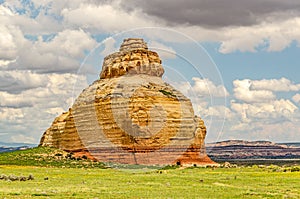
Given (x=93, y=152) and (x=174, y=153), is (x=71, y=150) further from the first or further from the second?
(x=174, y=153)

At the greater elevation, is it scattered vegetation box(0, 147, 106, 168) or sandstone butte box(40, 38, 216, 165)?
sandstone butte box(40, 38, 216, 165)

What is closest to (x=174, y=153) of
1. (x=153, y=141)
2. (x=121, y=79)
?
(x=153, y=141)

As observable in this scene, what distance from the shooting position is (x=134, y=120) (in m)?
125

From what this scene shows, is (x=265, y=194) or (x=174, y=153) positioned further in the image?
(x=174, y=153)

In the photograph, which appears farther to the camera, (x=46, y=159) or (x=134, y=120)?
(x=134, y=120)

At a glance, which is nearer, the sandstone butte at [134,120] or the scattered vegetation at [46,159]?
the scattered vegetation at [46,159]

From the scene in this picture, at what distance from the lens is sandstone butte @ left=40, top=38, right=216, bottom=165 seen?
124 metres

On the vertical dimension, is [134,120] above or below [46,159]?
above

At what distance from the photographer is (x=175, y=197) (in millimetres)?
39188

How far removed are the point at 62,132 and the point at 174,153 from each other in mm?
30760

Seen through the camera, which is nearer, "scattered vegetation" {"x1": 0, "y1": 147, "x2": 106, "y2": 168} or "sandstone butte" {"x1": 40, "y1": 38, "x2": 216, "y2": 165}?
"scattered vegetation" {"x1": 0, "y1": 147, "x2": 106, "y2": 168}

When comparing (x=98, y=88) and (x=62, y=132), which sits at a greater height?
(x=98, y=88)

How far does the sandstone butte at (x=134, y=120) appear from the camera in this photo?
12435 cm

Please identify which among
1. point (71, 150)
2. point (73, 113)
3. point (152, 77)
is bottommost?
point (71, 150)
